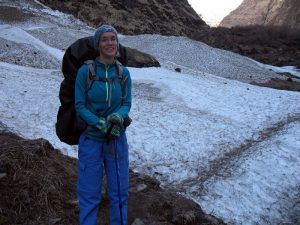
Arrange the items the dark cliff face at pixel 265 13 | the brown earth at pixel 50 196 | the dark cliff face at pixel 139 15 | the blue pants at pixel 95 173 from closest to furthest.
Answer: the blue pants at pixel 95 173, the brown earth at pixel 50 196, the dark cliff face at pixel 139 15, the dark cliff face at pixel 265 13

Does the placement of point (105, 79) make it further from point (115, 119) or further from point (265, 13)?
point (265, 13)

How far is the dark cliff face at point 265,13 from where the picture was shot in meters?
67.7

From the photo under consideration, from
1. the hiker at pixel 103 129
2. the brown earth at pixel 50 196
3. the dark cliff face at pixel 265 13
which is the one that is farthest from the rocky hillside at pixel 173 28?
the hiker at pixel 103 129

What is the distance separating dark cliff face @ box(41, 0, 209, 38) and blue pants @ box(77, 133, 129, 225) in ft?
111

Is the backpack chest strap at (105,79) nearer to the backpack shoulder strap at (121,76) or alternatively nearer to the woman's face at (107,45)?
the backpack shoulder strap at (121,76)

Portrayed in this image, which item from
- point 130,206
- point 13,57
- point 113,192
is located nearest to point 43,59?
point 13,57

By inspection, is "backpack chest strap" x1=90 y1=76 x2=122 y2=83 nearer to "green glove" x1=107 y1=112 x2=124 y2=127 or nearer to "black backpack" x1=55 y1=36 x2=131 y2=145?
"black backpack" x1=55 y1=36 x2=131 y2=145

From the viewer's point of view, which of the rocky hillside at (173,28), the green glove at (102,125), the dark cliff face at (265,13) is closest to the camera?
the green glove at (102,125)

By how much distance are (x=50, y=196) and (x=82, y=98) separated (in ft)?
6.63

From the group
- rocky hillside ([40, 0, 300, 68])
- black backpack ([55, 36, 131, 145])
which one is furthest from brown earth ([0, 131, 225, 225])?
rocky hillside ([40, 0, 300, 68])

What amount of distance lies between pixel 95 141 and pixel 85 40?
3.96 feet

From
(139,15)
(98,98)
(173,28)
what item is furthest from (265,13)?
(98,98)

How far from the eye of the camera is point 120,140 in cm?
471

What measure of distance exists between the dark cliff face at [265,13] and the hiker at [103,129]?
64173 mm
